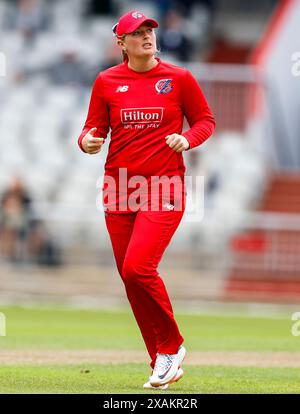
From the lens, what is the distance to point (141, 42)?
10.3 metres

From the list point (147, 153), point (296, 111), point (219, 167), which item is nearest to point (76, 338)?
point (147, 153)

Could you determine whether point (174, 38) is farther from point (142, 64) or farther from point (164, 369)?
point (164, 369)

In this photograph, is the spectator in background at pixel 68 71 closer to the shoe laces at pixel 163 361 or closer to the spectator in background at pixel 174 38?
the spectator in background at pixel 174 38

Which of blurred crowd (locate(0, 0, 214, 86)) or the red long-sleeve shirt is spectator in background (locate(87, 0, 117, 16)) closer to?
blurred crowd (locate(0, 0, 214, 86))

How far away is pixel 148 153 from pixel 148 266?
92 centimetres

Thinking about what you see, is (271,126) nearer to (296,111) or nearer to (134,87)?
(296,111)

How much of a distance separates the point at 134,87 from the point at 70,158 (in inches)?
631

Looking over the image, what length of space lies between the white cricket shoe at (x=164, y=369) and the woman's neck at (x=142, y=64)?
90.5 inches

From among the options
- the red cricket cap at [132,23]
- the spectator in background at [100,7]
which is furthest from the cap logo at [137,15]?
the spectator in background at [100,7]

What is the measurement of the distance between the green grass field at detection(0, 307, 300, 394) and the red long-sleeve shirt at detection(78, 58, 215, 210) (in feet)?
5.76

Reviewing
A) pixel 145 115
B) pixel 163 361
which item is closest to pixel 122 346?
pixel 163 361

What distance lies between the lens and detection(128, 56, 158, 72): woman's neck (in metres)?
10.4

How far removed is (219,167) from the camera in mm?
25656

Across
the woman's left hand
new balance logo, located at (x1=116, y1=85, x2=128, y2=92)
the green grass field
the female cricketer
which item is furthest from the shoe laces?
new balance logo, located at (x1=116, y1=85, x2=128, y2=92)
